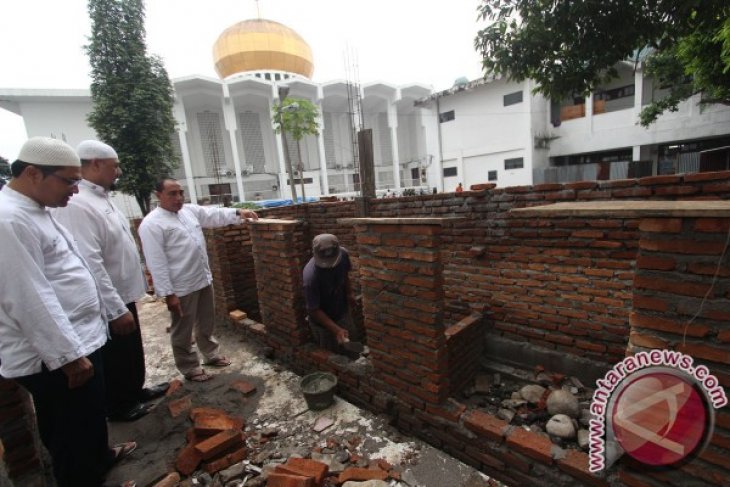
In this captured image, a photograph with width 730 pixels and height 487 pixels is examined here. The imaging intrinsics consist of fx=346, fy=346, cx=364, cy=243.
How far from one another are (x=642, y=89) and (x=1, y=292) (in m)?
20.2

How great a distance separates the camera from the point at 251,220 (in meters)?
3.81

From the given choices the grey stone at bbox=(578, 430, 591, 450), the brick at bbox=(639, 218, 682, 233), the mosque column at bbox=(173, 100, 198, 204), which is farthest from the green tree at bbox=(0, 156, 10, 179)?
the mosque column at bbox=(173, 100, 198, 204)

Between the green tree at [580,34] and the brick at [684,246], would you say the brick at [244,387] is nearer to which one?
the brick at [684,246]

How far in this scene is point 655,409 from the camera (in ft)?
5.49

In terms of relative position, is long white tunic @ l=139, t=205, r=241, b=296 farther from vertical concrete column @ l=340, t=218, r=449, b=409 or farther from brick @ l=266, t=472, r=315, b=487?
brick @ l=266, t=472, r=315, b=487

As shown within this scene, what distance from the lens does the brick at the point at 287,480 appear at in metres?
1.94

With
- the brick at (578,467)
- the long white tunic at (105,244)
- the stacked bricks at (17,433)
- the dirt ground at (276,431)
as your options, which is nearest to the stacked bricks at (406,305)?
the dirt ground at (276,431)

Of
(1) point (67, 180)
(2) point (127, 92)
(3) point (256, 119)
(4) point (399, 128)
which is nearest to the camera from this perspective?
(1) point (67, 180)

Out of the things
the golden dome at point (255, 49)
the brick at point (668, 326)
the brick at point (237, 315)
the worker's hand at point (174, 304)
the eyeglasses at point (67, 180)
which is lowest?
the brick at point (237, 315)

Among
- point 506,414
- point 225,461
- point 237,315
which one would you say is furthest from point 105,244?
point 506,414

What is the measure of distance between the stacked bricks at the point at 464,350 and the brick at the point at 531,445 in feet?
3.72

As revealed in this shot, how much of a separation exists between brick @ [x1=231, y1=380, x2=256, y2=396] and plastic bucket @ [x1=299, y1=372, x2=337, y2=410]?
585 mm

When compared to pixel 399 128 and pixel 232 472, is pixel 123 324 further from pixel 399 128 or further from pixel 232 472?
pixel 399 128

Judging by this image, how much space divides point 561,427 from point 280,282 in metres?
2.79
